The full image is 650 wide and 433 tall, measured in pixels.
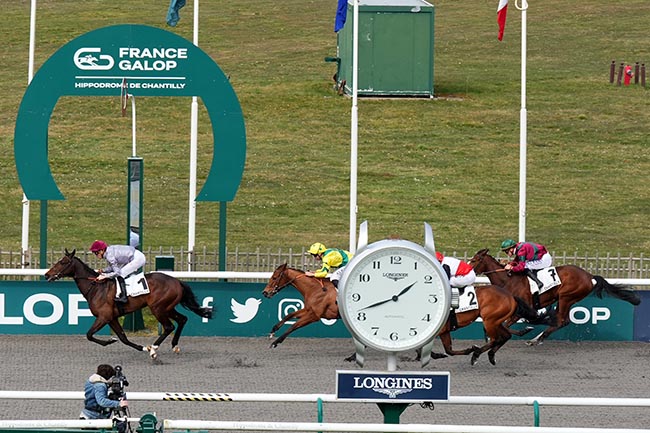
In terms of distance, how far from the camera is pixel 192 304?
19.0 m

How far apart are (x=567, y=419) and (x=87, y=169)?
23.2 metres

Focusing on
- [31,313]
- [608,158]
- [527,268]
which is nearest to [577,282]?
[527,268]

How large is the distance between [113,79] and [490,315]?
20.8 ft

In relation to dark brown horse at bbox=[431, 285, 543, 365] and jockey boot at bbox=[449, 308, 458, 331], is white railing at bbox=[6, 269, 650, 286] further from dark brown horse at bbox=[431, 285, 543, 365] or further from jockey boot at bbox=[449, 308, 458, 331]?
jockey boot at bbox=[449, 308, 458, 331]

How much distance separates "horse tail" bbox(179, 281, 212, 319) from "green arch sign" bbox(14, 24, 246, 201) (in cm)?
192

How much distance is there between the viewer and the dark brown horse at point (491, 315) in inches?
723

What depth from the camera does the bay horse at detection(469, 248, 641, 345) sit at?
19578 mm

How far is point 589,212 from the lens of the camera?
33.6 meters

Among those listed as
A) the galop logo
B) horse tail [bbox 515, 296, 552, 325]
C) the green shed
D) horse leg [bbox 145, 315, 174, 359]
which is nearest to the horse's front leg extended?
horse leg [bbox 145, 315, 174, 359]

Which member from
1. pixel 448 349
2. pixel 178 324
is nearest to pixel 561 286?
pixel 448 349

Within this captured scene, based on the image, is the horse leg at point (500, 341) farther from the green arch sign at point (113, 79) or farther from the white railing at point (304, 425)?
the white railing at point (304, 425)

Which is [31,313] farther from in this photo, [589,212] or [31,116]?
[589,212]

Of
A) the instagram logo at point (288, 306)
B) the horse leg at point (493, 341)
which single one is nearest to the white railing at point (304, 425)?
the horse leg at point (493, 341)

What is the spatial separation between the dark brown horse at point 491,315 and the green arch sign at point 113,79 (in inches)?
171
